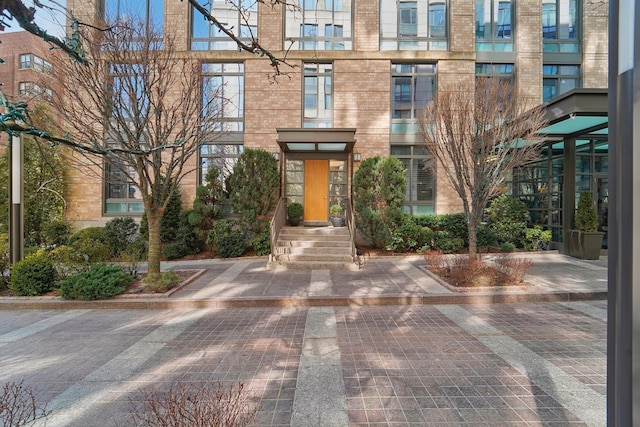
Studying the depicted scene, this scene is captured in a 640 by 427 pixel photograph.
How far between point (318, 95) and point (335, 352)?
428 inches

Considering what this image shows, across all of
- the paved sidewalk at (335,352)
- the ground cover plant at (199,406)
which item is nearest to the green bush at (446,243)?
the paved sidewalk at (335,352)

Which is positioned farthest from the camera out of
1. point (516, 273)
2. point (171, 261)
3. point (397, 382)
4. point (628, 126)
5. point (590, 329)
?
point (171, 261)

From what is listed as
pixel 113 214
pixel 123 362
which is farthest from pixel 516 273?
pixel 113 214

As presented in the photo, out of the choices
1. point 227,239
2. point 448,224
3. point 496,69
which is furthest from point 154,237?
point 496,69

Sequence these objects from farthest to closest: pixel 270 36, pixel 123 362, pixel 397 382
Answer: pixel 270 36, pixel 123 362, pixel 397 382

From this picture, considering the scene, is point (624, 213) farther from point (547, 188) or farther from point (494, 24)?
point (494, 24)

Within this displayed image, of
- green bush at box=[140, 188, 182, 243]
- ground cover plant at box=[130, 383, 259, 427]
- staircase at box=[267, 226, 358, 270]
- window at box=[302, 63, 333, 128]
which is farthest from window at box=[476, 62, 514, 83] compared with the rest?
ground cover plant at box=[130, 383, 259, 427]

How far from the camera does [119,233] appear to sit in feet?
36.8

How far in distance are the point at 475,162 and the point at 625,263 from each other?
263 inches

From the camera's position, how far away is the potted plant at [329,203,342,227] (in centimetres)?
1138

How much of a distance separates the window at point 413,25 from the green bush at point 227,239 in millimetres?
9540

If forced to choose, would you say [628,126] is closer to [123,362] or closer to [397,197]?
[123,362]

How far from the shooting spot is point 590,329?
4645 millimetres

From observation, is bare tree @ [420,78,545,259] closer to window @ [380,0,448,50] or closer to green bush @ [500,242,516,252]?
green bush @ [500,242,516,252]
